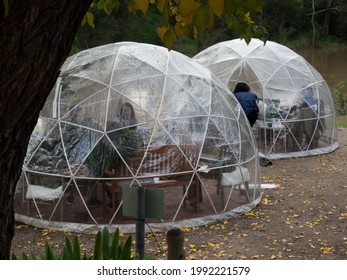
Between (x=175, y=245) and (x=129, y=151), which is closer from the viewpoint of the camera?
(x=175, y=245)

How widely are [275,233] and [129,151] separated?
2.27 metres

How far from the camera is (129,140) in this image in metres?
8.59

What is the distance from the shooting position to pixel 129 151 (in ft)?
28.0

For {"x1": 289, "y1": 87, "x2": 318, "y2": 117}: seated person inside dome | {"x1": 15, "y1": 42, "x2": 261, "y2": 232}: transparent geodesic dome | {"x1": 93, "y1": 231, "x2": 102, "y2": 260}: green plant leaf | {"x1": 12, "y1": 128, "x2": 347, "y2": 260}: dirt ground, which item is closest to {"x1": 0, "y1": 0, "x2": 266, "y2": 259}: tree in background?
{"x1": 93, "y1": 231, "x2": 102, "y2": 260}: green plant leaf

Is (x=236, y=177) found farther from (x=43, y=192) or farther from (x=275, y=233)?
(x=43, y=192)

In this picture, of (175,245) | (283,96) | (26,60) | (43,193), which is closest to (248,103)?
(283,96)

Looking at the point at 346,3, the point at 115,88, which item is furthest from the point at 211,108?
the point at 346,3

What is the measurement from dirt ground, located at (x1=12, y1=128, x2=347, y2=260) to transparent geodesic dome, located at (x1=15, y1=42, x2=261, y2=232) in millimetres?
308

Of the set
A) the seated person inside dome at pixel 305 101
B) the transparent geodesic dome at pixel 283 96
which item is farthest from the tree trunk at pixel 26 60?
the seated person inside dome at pixel 305 101

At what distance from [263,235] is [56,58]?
613 cm

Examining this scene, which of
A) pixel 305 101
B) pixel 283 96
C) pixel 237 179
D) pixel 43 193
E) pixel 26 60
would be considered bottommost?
pixel 43 193

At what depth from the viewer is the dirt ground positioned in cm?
739

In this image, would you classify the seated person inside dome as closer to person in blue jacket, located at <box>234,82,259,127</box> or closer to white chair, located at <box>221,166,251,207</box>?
person in blue jacket, located at <box>234,82,259,127</box>

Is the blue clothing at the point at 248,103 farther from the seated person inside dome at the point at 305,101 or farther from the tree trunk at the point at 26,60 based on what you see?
the tree trunk at the point at 26,60
